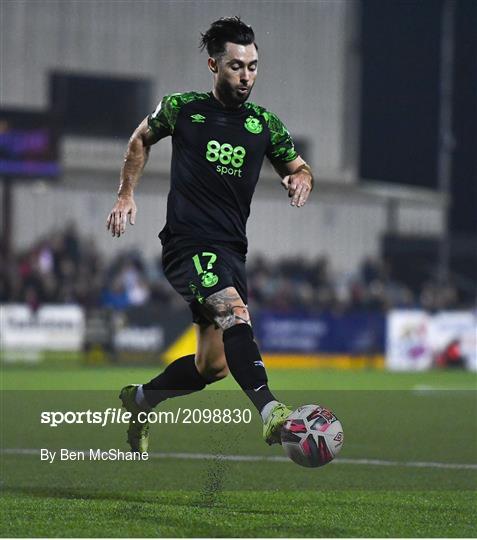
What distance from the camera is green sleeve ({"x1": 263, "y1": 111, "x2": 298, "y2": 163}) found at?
23.3 feet

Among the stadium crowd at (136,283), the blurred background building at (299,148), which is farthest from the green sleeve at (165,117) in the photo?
the blurred background building at (299,148)

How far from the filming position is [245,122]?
699 cm

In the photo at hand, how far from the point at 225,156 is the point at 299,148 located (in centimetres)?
2733

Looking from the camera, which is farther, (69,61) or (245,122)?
(69,61)

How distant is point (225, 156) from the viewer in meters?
6.88

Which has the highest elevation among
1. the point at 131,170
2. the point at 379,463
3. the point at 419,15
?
the point at 419,15

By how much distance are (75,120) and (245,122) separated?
23.5 meters

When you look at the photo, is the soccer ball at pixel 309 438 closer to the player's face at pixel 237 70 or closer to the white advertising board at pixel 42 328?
the player's face at pixel 237 70

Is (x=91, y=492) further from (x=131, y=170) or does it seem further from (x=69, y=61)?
(x=69, y=61)

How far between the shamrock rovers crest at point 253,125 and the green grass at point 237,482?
201 centimetres

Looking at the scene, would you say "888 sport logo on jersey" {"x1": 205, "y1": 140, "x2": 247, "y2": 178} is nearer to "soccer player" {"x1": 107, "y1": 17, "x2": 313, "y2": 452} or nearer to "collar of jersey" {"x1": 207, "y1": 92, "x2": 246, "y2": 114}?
"soccer player" {"x1": 107, "y1": 17, "x2": 313, "y2": 452}

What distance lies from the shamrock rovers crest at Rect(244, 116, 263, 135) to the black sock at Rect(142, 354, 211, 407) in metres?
1.39

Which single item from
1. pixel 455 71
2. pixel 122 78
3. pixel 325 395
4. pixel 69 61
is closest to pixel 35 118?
pixel 122 78

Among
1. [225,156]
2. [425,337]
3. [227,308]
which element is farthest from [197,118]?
[425,337]
